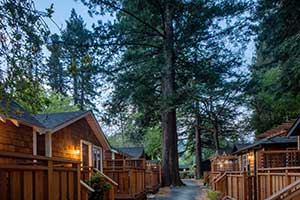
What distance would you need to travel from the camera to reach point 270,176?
9164 mm

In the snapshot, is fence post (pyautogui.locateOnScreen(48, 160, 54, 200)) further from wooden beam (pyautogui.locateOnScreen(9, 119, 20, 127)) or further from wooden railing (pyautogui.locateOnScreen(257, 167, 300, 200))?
wooden railing (pyautogui.locateOnScreen(257, 167, 300, 200))

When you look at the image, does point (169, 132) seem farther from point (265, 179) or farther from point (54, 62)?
point (54, 62)

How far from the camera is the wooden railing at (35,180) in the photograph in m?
4.10

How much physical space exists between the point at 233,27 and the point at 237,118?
1812 centimetres

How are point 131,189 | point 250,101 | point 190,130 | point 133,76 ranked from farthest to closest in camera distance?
point 190,130, point 250,101, point 133,76, point 131,189

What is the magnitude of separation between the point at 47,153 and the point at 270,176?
653cm

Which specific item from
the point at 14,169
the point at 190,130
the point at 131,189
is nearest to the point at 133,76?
the point at 131,189

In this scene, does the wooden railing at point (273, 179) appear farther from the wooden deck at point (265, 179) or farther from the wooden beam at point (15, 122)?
the wooden beam at point (15, 122)

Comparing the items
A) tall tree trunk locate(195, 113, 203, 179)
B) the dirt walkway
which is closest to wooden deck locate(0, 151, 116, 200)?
the dirt walkway

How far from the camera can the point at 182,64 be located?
22.1 m

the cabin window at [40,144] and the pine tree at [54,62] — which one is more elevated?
the pine tree at [54,62]

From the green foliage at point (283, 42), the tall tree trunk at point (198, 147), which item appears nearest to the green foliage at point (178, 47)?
the green foliage at point (283, 42)

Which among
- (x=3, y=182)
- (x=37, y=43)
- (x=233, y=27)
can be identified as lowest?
(x=3, y=182)

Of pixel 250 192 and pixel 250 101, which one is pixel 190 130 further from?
pixel 250 192
